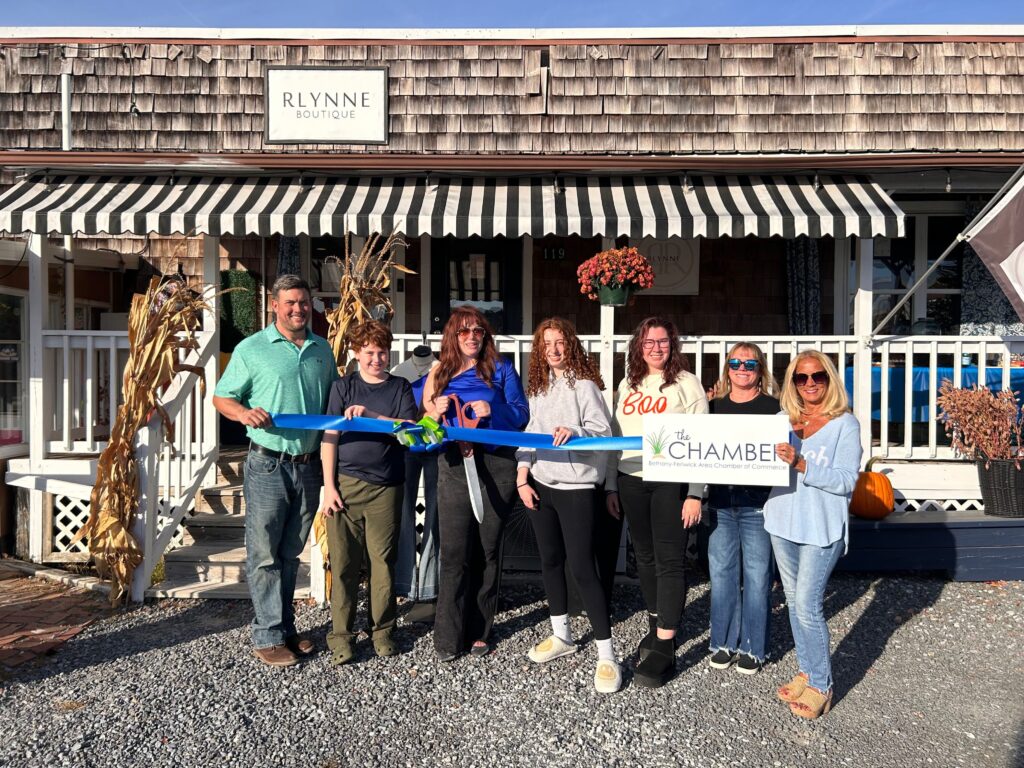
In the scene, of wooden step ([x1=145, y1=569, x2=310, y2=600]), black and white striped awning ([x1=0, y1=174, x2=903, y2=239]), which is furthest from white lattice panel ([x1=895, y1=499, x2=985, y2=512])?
wooden step ([x1=145, y1=569, x2=310, y2=600])

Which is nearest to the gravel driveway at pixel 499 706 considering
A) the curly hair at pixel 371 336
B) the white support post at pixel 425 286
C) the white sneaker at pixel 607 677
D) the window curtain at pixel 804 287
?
the white sneaker at pixel 607 677

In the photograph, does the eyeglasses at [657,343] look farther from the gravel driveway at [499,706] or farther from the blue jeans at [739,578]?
the gravel driveway at [499,706]

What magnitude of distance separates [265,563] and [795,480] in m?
2.55

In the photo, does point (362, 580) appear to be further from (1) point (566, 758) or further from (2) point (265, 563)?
(1) point (566, 758)

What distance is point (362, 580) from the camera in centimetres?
523

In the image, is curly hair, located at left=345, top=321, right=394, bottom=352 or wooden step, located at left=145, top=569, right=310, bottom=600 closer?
curly hair, located at left=345, top=321, right=394, bottom=352

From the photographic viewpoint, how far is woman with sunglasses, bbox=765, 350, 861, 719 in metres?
3.41

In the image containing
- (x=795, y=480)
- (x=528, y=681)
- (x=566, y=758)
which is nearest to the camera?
(x=566, y=758)

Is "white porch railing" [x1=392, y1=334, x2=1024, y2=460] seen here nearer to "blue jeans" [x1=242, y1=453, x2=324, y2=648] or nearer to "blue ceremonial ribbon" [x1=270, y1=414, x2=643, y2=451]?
"blue ceremonial ribbon" [x1=270, y1=414, x2=643, y2=451]

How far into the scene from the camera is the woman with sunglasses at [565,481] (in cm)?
378

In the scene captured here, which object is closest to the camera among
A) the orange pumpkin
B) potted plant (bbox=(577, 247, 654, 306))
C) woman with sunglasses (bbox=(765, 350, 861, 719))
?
woman with sunglasses (bbox=(765, 350, 861, 719))

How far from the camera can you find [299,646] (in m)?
4.08

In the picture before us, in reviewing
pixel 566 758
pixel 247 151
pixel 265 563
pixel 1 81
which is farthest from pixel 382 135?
pixel 566 758

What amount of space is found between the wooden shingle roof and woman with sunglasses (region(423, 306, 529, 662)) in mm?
4451
